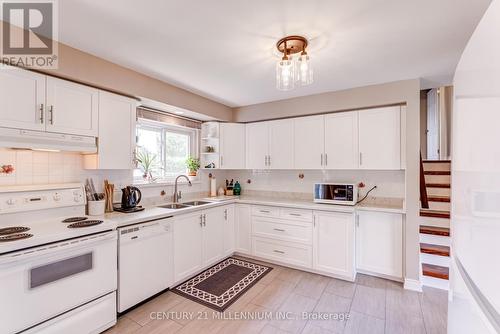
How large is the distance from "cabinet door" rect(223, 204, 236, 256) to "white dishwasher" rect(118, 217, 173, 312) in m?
1.03

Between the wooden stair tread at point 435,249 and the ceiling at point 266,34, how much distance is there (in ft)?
6.70

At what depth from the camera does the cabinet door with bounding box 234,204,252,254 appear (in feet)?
11.8

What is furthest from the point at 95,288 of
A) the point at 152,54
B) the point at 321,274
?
the point at 321,274

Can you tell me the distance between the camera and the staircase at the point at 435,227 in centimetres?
276

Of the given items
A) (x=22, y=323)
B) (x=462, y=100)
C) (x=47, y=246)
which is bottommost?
(x=22, y=323)

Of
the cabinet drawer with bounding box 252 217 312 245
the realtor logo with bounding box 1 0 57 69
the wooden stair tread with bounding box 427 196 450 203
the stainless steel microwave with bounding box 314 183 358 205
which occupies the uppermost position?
the realtor logo with bounding box 1 0 57 69

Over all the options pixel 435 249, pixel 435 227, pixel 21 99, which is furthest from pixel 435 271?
pixel 21 99

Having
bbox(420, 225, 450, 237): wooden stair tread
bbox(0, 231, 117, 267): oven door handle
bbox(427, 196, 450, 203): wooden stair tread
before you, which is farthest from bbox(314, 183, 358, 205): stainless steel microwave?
bbox(0, 231, 117, 267): oven door handle

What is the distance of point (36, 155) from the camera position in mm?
2145

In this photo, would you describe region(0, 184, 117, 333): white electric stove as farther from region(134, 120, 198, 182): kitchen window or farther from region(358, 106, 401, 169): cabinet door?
region(358, 106, 401, 169): cabinet door

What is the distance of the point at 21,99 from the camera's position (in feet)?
5.98

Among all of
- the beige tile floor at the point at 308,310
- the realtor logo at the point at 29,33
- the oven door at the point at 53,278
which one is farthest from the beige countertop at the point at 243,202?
the realtor logo at the point at 29,33

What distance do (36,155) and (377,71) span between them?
3.45m

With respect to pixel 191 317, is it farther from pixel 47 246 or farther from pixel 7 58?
pixel 7 58
